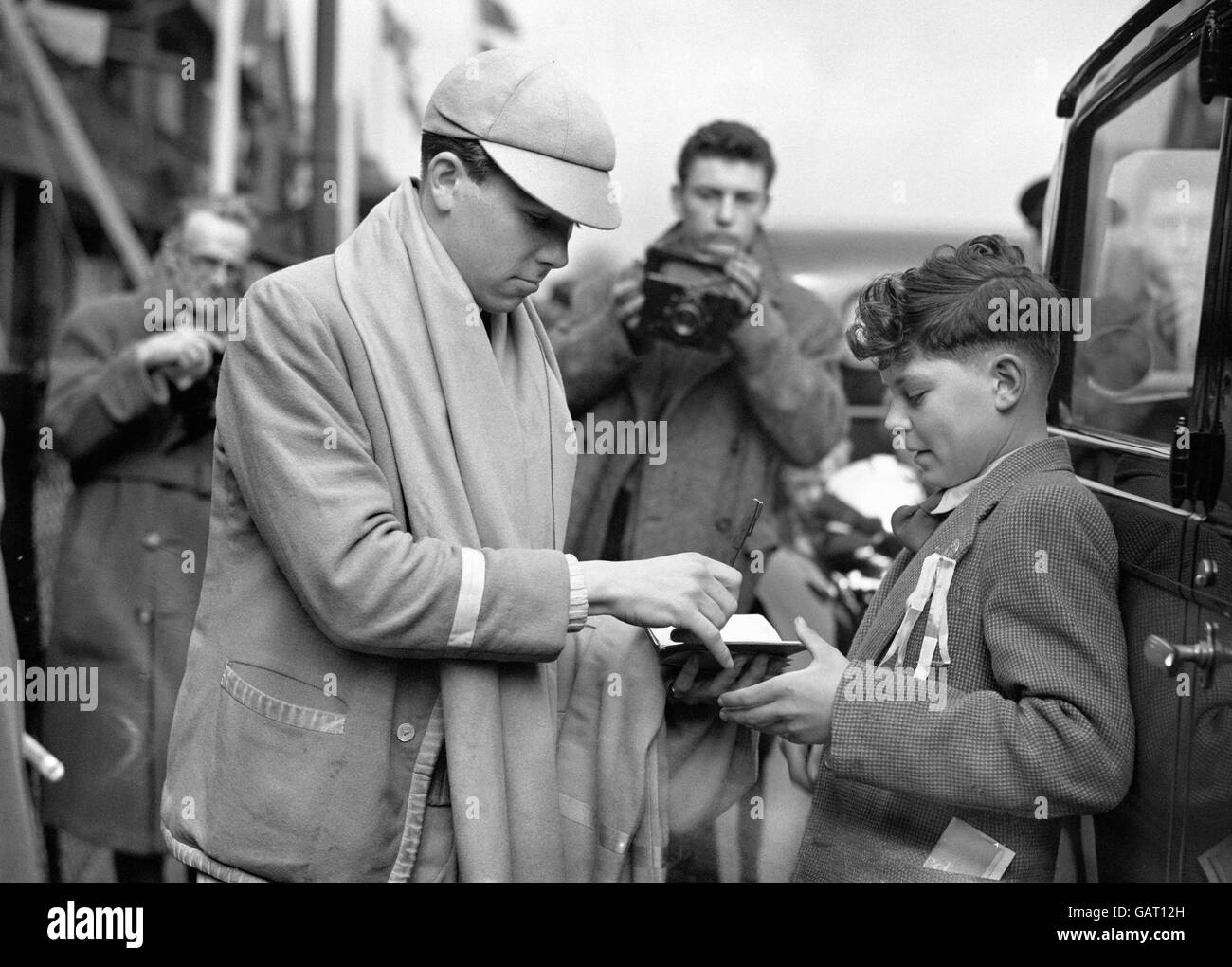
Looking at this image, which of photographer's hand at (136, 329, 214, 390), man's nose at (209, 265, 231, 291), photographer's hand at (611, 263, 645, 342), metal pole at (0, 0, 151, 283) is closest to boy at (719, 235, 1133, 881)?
photographer's hand at (611, 263, 645, 342)

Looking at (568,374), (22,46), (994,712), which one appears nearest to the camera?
(994,712)

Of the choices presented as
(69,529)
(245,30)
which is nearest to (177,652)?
(69,529)

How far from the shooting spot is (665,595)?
1.84 m

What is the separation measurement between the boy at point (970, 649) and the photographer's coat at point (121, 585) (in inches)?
91.9

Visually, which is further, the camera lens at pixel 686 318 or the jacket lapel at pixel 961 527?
the camera lens at pixel 686 318

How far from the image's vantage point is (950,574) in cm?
191

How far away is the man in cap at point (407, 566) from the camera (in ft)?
5.76

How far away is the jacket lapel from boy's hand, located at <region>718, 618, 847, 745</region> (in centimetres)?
11

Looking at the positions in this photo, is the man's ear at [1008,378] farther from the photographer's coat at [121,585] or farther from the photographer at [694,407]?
the photographer's coat at [121,585]

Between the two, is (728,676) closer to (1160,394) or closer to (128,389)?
(1160,394)

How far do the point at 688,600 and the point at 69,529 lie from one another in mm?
2573

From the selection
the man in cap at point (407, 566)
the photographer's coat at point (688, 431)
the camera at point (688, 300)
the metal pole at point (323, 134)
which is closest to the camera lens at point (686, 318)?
the camera at point (688, 300)

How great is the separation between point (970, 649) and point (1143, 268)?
163 centimetres

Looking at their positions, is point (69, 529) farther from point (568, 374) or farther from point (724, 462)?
point (724, 462)
